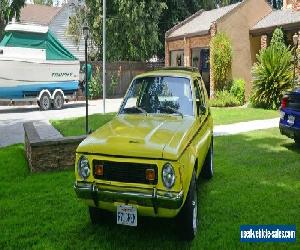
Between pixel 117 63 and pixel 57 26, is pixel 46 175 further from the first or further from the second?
pixel 57 26

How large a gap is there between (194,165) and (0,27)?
31.3m

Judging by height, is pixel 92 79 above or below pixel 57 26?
below

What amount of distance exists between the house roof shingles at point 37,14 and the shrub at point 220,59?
20.9 meters

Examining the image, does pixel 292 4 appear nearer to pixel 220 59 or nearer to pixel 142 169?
pixel 220 59

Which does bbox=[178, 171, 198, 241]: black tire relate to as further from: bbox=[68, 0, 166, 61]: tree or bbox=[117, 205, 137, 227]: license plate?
bbox=[68, 0, 166, 61]: tree

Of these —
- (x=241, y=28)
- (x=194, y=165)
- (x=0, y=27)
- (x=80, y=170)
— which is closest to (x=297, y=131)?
(x=194, y=165)

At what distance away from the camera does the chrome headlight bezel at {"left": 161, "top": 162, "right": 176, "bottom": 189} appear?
4625 millimetres

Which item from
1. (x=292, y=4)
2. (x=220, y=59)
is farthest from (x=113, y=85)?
(x=292, y=4)

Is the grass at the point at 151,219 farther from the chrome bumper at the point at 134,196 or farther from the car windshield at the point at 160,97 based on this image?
the car windshield at the point at 160,97

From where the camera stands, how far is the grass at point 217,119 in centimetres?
1407

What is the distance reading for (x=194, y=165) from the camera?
17.8 ft

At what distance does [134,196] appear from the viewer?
463cm

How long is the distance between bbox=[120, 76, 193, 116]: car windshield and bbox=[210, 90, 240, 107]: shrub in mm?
14712

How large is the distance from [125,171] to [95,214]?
119 centimetres
